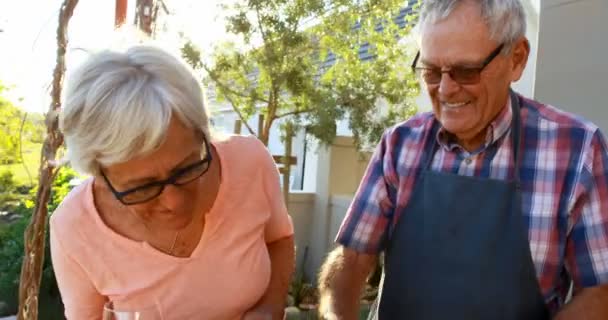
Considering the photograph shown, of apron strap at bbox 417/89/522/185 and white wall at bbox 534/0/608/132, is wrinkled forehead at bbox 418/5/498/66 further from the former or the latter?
white wall at bbox 534/0/608/132

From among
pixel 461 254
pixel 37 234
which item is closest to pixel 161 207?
pixel 461 254

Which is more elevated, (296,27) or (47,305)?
(296,27)

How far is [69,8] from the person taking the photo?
2.67 m

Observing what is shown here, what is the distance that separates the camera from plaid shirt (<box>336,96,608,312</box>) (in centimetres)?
147

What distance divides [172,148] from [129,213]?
0.35m

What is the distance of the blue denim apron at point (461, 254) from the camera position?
153cm

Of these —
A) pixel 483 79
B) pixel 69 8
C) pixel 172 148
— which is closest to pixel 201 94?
pixel 172 148

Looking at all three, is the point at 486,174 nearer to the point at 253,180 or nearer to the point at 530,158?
the point at 530,158

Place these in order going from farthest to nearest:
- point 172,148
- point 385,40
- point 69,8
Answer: point 385,40, point 69,8, point 172,148

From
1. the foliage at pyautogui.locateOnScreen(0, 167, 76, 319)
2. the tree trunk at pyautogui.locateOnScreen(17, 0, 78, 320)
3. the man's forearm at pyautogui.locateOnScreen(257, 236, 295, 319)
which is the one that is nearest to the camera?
the man's forearm at pyautogui.locateOnScreen(257, 236, 295, 319)

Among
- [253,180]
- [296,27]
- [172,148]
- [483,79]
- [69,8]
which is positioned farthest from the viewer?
[296,27]

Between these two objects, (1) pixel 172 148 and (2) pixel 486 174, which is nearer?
(1) pixel 172 148

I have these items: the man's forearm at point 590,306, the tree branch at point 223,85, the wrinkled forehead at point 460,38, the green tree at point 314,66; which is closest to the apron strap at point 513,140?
the wrinkled forehead at point 460,38

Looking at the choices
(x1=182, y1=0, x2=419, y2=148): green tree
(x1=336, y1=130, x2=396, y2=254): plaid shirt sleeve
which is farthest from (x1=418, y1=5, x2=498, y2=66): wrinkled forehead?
(x1=182, y1=0, x2=419, y2=148): green tree
